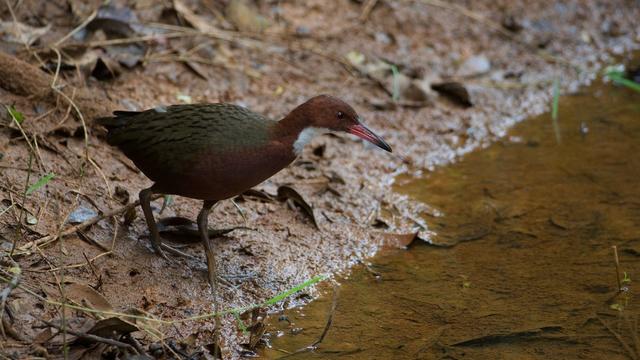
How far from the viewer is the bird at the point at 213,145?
4.14 metres

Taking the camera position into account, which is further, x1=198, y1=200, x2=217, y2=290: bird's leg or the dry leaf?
the dry leaf

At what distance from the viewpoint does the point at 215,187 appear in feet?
13.6

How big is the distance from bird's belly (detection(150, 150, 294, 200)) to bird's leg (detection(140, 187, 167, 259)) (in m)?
0.25

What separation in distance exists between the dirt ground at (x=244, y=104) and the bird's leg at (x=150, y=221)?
70 mm

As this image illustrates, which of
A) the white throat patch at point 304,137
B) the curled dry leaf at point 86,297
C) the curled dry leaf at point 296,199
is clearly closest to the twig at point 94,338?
the curled dry leaf at point 86,297

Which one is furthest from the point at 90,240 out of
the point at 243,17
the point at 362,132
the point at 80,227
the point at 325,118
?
the point at 243,17

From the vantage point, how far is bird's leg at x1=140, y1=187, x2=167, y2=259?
14.6 ft

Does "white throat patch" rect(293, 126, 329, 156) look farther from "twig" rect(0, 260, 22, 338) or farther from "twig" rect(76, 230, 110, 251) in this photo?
"twig" rect(0, 260, 22, 338)

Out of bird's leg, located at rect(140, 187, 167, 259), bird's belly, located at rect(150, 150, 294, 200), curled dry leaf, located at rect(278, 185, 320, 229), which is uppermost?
bird's belly, located at rect(150, 150, 294, 200)

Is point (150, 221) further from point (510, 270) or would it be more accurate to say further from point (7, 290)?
point (510, 270)

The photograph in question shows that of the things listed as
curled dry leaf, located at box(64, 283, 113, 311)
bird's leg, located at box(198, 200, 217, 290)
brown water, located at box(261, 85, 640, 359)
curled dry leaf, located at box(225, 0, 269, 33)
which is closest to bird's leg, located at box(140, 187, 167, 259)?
bird's leg, located at box(198, 200, 217, 290)

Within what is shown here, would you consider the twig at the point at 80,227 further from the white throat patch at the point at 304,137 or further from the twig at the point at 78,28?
the twig at the point at 78,28

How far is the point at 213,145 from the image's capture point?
4.14 metres

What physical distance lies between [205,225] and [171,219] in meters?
0.40
